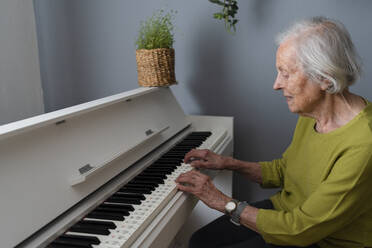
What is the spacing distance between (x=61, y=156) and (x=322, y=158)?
0.80 meters

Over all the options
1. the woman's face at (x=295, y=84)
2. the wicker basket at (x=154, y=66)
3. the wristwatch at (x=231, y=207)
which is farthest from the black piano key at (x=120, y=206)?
the wicker basket at (x=154, y=66)

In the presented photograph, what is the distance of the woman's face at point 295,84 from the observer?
42.6 inches

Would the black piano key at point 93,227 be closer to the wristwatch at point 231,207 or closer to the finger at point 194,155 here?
the wristwatch at point 231,207

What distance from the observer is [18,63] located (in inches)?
88.0

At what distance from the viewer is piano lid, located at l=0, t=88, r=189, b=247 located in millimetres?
877

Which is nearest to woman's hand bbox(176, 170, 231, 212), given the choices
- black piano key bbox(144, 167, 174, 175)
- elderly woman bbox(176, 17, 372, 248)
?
elderly woman bbox(176, 17, 372, 248)

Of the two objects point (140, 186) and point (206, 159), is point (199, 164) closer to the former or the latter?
point (206, 159)

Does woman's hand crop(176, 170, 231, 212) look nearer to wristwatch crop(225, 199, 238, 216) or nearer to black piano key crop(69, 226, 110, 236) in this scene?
wristwatch crop(225, 199, 238, 216)

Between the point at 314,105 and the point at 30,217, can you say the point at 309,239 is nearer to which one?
the point at 314,105

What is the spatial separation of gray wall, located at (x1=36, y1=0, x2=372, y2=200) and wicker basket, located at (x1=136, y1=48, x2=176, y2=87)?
536 mm

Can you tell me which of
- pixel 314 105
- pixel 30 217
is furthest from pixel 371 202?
pixel 30 217

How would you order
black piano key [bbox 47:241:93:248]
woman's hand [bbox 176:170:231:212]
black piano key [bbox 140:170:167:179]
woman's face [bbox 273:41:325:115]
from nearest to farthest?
black piano key [bbox 47:241:93:248], woman's face [bbox 273:41:325:115], woman's hand [bbox 176:170:231:212], black piano key [bbox 140:170:167:179]

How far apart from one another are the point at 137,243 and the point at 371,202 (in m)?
0.68

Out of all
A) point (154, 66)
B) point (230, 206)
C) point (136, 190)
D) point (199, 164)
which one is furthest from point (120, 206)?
point (154, 66)
